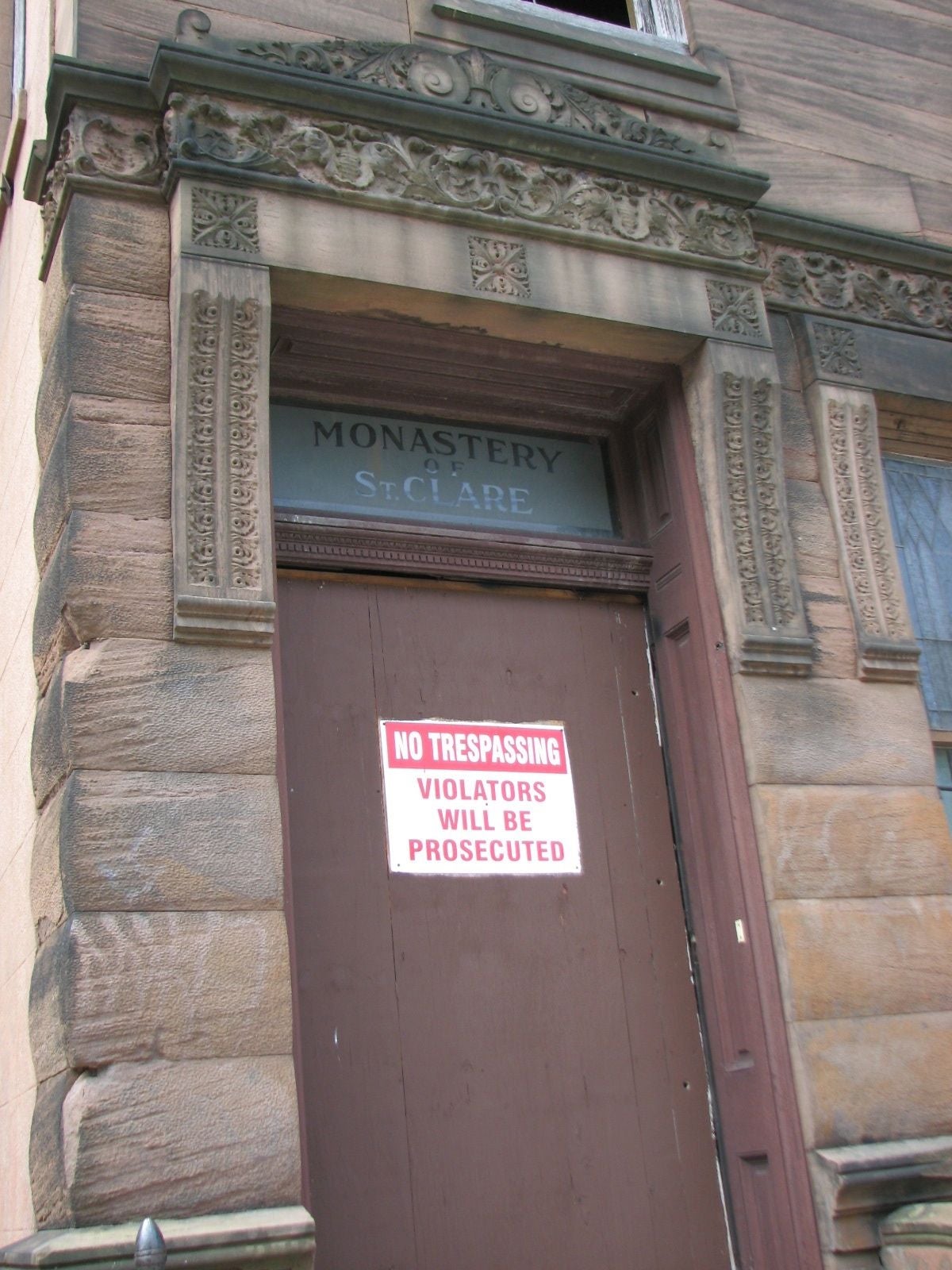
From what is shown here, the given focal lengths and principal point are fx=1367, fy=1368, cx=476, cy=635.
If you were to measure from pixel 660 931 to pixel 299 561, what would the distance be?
1.85 m

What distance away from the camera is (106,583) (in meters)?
4.09

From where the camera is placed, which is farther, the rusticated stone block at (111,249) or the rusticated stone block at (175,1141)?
the rusticated stone block at (111,249)

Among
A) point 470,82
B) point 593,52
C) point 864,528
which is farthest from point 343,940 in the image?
point 593,52

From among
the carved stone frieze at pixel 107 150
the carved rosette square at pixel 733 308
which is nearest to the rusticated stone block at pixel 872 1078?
the carved rosette square at pixel 733 308

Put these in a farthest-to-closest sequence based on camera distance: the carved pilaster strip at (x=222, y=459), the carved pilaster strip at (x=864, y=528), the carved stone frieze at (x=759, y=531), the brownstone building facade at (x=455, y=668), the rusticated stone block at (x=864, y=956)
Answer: the carved pilaster strip at (x=864, y=528)
the carved stone frieze at (x=759, y=531)
the rusticated stone block at (x=864, y=956)
the carved pilaster strip at (x=222, y=459)
the brownstone building facade at (x=455, y=668)

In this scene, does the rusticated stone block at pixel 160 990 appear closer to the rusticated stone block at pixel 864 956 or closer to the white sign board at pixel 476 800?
the white sign board at pixel 476 800

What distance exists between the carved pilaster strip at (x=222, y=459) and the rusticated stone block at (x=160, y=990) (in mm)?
891

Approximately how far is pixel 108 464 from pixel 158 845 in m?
1.23

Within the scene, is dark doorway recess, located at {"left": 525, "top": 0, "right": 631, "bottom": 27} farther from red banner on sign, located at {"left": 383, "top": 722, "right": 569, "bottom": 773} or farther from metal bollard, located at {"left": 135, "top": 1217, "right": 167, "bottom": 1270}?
metal bollard, located at {"left": 135, "top": 1217, "right": 167, "bottom": 1270}

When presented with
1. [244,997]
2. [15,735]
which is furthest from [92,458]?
[244,997]

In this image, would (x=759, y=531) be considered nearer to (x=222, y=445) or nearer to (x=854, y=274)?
(x=854, y=274)

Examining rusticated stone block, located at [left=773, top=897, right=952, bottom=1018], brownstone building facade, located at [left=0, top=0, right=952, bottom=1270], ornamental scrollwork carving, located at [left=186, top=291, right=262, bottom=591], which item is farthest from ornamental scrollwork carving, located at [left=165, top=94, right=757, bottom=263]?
rusticated stone block, located at [left=773, top=897, right=952, bottom=1018]

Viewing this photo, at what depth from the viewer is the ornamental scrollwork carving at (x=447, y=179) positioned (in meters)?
4.71

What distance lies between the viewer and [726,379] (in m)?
5.21
